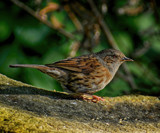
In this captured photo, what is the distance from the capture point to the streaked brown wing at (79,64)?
12.6 ft

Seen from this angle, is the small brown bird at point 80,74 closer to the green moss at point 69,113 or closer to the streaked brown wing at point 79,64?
the streaked brown wing at point 79,64

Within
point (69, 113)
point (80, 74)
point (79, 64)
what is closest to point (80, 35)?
point (79, 64)

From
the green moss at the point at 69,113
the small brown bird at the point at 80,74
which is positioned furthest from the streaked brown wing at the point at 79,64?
the green moss at the point at 69,113

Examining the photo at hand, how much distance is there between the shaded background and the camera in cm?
507

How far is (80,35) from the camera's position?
5.67 m

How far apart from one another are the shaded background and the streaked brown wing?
78 cm

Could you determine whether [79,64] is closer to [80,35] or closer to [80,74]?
[80,74]

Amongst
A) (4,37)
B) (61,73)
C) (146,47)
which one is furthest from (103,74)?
(146,47)

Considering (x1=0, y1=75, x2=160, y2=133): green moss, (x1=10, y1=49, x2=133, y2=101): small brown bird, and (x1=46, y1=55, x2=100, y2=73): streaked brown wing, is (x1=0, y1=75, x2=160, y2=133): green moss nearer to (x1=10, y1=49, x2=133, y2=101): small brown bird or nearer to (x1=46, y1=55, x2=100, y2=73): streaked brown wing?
(x1=10, y1=49, x2=133, y2=101): small brown bird

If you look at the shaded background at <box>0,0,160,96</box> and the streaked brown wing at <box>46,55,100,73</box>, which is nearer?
the streaked brown wing at <box>46,55,100,73</box>

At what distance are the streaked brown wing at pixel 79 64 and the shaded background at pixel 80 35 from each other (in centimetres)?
78

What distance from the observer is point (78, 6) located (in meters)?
5.52

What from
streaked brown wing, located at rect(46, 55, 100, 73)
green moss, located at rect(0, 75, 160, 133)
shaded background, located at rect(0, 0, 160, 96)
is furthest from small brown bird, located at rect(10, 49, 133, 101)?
shaded background, located at rect(0, 0, 160, 96)

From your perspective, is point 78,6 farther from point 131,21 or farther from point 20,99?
point 20,99
